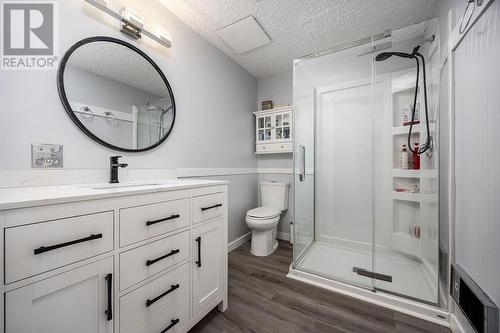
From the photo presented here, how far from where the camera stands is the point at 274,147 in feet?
8.50

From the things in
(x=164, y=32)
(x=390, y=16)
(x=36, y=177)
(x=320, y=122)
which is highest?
(x=390, y=16)

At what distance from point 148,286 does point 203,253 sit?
35 cm

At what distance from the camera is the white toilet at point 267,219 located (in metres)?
2.04

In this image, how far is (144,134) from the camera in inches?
56.9

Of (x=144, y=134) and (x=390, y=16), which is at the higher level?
(x=390, y=16)

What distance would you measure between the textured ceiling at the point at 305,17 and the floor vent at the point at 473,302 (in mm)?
2019

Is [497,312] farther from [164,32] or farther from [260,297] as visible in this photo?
[164,32]

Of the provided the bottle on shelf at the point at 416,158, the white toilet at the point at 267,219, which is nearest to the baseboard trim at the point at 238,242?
the white toilet at the point at 267,219

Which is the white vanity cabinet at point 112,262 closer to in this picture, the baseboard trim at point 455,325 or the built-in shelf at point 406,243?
the baseboard trim at point 455,325

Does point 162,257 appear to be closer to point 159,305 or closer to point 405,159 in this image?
point 159,305

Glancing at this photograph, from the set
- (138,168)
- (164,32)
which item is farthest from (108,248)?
(164,32)

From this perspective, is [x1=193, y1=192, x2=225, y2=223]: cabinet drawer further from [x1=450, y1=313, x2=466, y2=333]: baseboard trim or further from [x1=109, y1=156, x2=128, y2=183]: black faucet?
[x1=450, y1=313, x2=466, y2=333]: baseboard trim

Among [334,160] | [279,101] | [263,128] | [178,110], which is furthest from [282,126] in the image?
[178,110]

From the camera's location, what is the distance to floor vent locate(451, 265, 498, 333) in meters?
0.84
